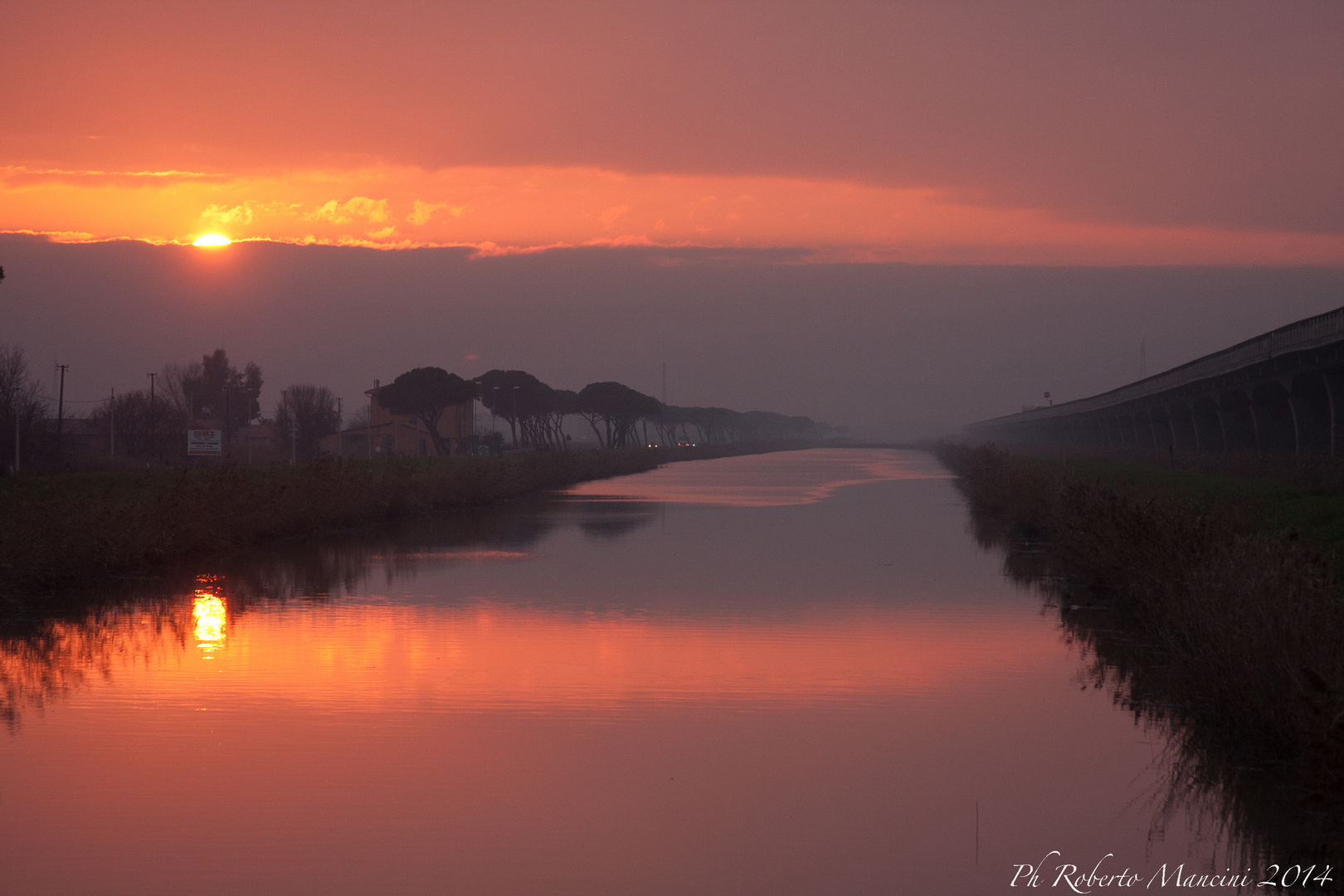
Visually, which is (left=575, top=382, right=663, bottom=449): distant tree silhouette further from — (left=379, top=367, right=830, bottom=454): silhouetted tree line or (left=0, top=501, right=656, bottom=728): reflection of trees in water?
(left=0, top=501, right=656, bottom=728): reflection of trees in water

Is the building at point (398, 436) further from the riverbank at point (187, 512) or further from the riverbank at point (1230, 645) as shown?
the riverbank at point (1230, 645)

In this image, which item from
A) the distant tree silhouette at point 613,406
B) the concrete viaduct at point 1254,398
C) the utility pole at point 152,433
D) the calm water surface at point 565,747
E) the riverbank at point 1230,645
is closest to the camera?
the calm water surface at point 565,747

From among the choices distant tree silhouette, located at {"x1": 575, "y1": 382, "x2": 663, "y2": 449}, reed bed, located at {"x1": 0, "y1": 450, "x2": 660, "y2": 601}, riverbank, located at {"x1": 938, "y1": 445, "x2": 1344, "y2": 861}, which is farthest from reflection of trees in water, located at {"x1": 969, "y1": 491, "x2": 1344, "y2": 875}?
distant tree silhouette, located at {"x1": 575, "y1": 382, "x2": 663, "y2": 449}

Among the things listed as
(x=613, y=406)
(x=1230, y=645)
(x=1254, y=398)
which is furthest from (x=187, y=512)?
(x=613, y=406)

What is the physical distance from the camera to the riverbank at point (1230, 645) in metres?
7.89

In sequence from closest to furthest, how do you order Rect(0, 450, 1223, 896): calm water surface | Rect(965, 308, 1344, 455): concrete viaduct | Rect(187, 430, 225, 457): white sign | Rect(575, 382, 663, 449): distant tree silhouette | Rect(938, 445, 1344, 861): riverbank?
Rect(0, 450, 1223, 896): calm water surface → Rect(938, 445, 1344, 861): riverbank → Rect(965, 308, 1344, 455): concrete viaduct → Rect(187, 430, 225, 457): white sign → Rect(575, 382, 663, 449): distant tree silhouette

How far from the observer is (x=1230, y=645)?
10031 mm

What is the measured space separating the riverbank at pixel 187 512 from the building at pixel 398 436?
2375 inches

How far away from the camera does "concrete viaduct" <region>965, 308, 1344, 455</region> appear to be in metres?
52.0

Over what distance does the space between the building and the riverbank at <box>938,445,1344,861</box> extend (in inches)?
3588

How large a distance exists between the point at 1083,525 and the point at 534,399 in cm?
10340

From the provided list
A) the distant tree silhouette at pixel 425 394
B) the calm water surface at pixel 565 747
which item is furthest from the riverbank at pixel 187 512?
the distant tree silhouette at pixel 425 394

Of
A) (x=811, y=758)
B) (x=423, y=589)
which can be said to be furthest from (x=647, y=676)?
(x=423, y=589)

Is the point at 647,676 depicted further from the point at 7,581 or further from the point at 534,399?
the point at 534,399
